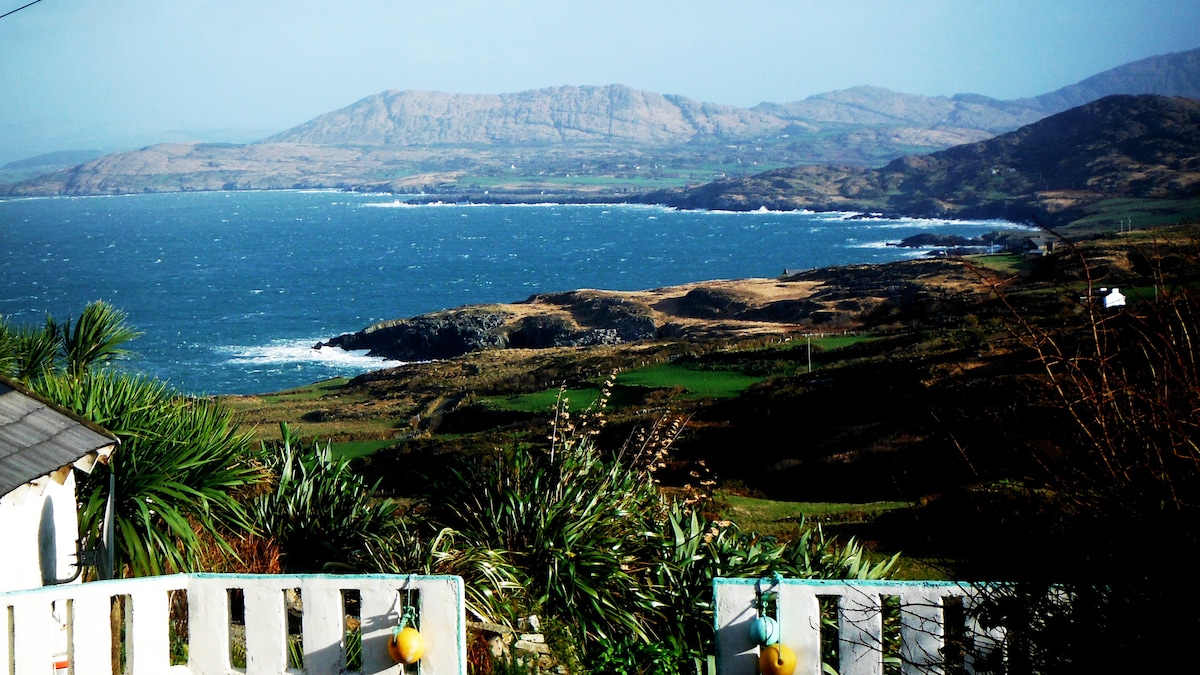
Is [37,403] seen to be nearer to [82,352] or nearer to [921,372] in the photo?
[82,352]

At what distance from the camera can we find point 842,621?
6.49 meters

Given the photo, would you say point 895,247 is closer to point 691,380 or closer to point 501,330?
point 501,330

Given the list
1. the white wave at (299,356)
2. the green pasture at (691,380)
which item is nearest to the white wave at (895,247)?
the white wave at (299,356)

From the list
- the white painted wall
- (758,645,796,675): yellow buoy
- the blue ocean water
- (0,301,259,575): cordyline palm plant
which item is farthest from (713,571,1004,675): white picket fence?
the blue ocean water

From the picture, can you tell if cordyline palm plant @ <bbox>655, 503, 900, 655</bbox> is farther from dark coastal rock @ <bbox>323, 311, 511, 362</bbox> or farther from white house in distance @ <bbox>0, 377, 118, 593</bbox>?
dark coastal rock @ <bbox>323, 311, 511, 362</bbox>

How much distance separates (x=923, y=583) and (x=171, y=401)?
8.30 metres

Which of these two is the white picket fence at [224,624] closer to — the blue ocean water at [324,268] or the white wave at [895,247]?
the blue ocean water at [324,268]

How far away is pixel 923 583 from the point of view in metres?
6.28

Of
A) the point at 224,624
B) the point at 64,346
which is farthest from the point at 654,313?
the point at 224,624

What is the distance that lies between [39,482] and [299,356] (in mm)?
68993

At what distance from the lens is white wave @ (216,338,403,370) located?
7188 centimetres

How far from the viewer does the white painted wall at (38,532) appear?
754 centimetres

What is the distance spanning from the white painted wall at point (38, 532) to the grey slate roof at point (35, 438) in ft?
0.50

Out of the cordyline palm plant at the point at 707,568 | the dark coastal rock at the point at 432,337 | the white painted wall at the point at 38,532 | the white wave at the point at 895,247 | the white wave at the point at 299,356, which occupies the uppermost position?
the white painted wall at the point at 38,532
